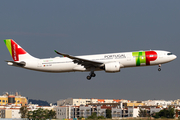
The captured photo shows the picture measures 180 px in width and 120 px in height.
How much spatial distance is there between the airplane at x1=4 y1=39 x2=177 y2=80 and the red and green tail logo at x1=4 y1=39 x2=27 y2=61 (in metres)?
1.28

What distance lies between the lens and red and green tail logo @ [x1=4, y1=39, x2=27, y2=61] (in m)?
53.2

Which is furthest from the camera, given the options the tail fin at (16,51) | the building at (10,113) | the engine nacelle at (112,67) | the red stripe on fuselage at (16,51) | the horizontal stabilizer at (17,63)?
the building at (10,113)

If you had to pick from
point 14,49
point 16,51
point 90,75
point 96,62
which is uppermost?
point 14,49

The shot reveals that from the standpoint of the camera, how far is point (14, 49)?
53.9m

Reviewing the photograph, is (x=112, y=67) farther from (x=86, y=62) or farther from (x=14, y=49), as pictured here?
(x=14, y=49)

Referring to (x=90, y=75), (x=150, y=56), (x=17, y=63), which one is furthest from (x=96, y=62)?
(x=17, y=63)

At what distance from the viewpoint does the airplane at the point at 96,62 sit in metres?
46.6

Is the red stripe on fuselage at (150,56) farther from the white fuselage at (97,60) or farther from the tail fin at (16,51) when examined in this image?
the tail fin at (16,51)

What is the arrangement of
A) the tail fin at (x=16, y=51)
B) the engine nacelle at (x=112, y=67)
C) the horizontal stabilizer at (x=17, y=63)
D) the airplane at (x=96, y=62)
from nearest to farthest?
the engine nacelle at (x=112, y=67), the airplane at (x=96, y=62), the horizontal stabilizer at (x=17, y=63), the tail fin at (x=16, y=51)

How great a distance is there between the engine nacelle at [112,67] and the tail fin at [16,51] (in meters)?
13.8

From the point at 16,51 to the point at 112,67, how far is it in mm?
17988

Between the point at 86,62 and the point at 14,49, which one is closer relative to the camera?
the point at 86,62

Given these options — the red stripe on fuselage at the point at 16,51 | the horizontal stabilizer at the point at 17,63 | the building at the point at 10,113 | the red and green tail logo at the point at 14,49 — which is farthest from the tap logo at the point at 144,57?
the building at the point at 10,113

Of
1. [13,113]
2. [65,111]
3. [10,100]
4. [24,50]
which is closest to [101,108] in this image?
[65,111]
